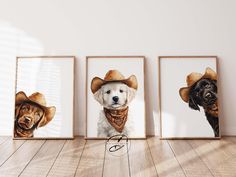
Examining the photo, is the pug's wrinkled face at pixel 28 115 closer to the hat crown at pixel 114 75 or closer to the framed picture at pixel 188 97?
the hat crown at pixel 114 75

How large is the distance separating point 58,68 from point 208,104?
60.9 inches

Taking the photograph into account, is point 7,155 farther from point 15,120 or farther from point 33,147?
point 15,120

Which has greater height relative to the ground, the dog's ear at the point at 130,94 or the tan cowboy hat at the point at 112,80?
the tan cowboy hat at the point at 112,80

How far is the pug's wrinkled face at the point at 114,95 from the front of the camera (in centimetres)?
311

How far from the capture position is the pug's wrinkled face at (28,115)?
309cm

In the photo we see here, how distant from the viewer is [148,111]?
3.18 meters

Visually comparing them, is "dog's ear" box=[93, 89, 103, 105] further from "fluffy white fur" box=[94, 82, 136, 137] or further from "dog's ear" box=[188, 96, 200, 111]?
"dog's ear" box=[188, 96, 200, 111]

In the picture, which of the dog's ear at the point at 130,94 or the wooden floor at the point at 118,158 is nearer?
the wooden floor at the point at 118,158

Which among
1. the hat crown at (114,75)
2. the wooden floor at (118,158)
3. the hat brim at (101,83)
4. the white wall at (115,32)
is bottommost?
the wooden floor at (118,158)

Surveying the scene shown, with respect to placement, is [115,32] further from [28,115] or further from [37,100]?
[28,115]

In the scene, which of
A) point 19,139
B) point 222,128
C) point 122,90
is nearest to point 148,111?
point 122,90

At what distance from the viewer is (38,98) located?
311 centimetres

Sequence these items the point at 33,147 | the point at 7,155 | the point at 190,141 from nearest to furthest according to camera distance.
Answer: the point at 7,155, the point at 33,147, the point at 190,141

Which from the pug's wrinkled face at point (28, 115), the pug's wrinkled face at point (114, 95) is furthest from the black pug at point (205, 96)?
the pug's wrinkled face at point (28, 115)
